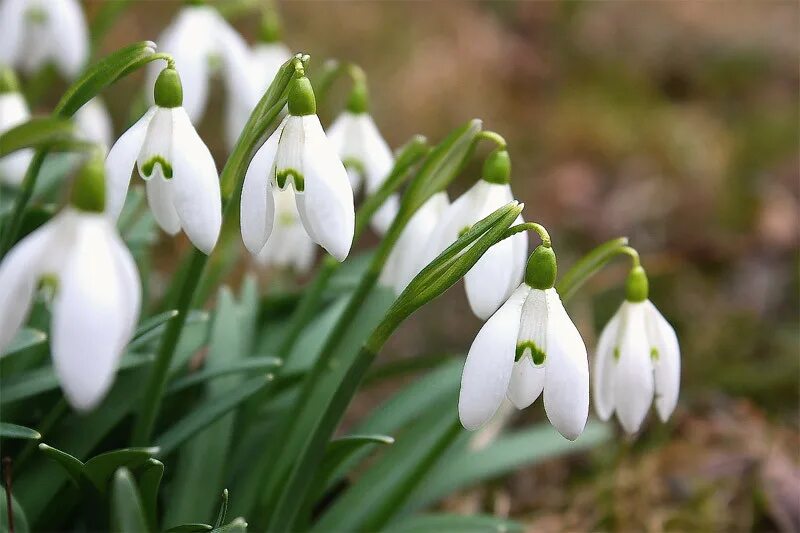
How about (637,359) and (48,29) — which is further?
(48,29)

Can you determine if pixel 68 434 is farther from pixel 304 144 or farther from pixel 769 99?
pixel 769 99

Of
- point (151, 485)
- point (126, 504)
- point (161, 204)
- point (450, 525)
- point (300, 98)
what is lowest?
point (450, 525)

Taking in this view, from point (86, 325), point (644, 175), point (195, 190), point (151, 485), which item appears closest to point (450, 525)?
point (151, 485)

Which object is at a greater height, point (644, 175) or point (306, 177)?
point (306, 177)

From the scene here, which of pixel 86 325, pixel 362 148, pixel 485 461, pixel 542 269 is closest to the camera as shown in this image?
pixel 86 325

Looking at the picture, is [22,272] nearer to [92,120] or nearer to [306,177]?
[306,177]

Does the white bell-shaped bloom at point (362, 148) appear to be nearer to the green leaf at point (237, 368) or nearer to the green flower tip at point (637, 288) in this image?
the green leaf at point (237, 368)

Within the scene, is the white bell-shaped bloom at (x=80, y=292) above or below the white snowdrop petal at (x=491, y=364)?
above

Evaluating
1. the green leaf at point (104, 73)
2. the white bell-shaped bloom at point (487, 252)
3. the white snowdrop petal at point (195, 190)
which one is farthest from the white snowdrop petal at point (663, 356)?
the green leaf at point (104, 73)
